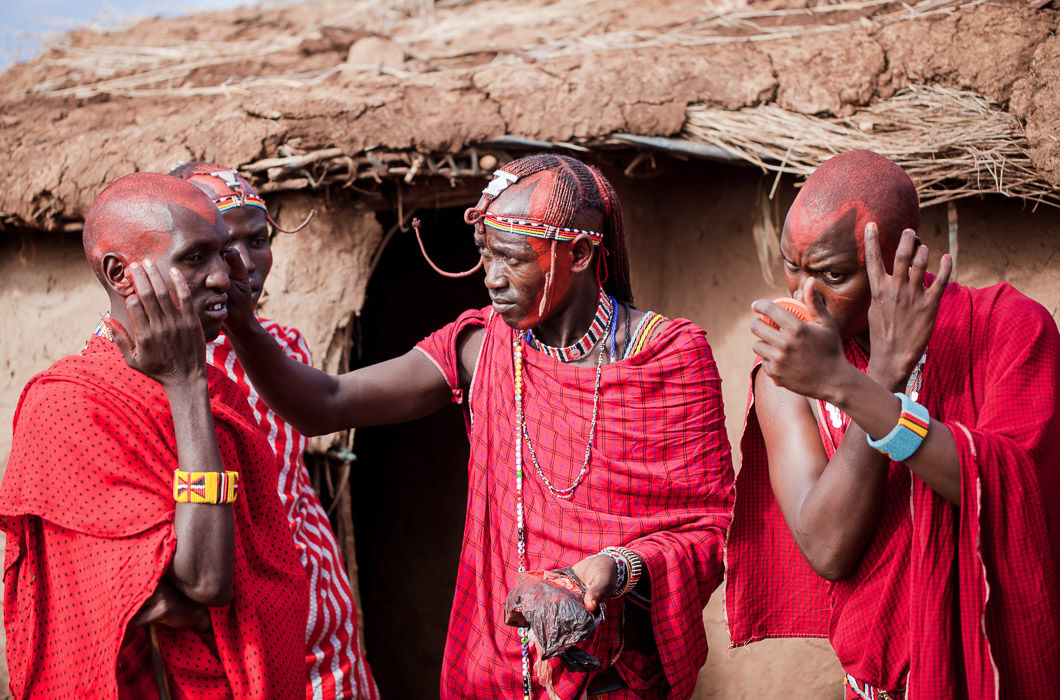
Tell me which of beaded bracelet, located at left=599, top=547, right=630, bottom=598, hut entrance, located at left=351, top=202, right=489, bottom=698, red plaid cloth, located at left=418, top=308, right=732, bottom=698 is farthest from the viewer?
hut entrance, located at left=351, top=202, right=489, bottom=698

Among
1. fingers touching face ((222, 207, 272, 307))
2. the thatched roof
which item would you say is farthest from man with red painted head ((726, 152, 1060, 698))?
fingers touching face ((222, 207, 272, 307))

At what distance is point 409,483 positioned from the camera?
6406mm

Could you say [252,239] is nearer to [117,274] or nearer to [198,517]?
[117,274]

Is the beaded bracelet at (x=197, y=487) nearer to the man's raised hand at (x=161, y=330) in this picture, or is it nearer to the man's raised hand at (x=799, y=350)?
the man's raised hand at (x=161, y=330)

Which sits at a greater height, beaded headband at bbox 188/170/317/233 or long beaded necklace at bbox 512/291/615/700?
beaded headband at bbox 188/170/317/233

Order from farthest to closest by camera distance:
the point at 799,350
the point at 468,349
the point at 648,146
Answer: the point at 648,146 < the point at 468,349 < the point at 799,350

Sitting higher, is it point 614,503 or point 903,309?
point 903,309

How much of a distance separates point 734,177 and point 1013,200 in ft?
3.71

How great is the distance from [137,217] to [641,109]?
7.86 ft

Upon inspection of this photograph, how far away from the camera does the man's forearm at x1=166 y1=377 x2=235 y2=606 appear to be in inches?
90.0

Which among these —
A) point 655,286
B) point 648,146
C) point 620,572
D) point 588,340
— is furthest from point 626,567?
point 655,286

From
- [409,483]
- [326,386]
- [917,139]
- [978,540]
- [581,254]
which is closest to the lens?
[978,540]

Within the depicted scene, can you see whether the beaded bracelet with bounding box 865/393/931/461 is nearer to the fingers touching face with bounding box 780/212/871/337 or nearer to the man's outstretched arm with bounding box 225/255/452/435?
the fingers touching face with bounding box 780/212/871/337

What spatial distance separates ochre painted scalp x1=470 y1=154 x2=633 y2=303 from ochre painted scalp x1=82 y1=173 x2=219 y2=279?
0.90 metres
